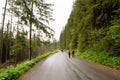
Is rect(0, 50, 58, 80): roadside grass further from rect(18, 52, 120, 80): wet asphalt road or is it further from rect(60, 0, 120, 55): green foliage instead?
rect(60, 0, 120, 55): green foliage

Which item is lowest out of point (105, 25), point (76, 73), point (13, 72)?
point (76, 73)

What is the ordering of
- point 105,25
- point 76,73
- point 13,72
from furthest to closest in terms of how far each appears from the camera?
point 105,25, point 76,73, point 13,72

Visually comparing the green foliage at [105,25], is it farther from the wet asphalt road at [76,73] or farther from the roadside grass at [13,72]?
the roadside grass at [13,72]

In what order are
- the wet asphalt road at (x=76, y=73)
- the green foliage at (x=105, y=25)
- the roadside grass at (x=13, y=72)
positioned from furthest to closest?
the green foliage at (x=105, y=25) → the wet asphalt road at (x=76, y=73) → the roadside grass at (x=13, y=72)

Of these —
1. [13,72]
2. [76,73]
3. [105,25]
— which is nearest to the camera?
[13,72]

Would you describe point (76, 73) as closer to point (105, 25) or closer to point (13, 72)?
point (13, 72)

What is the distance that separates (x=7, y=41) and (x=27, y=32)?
26052 mm

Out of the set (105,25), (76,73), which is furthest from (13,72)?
(105,25)

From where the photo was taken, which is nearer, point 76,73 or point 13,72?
point 13,72

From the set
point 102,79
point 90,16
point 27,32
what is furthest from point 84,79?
point 90,16

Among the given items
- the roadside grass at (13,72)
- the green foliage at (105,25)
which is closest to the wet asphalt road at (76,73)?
the roadside grass at (13,72)

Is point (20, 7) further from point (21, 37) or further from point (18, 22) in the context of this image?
point (21, 37)

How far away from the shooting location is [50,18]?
27.9 metres

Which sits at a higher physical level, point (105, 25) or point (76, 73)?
point (105, 25)
